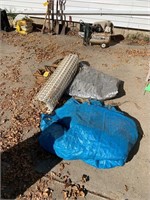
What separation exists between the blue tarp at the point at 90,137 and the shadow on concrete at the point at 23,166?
19 cm

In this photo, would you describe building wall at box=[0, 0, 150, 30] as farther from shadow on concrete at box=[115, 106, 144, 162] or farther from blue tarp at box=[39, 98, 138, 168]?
blue tarp at box=[39, 98, 138, 168]

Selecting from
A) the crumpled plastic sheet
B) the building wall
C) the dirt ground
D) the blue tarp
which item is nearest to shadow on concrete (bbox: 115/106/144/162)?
the dirt ground

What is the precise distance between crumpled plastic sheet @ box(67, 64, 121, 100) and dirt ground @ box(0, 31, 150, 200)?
0.26 m

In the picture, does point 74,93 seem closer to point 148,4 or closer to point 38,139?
point 38,139

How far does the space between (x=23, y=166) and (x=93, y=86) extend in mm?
2359

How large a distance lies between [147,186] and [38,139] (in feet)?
6.26

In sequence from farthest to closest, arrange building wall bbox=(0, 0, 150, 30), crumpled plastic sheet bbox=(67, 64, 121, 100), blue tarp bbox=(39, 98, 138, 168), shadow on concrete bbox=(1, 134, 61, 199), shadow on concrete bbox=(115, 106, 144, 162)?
building wall bbox=(0, 0, 150, 30)
crumpled plastic sheet bbox=(67, 64, 121, 100)
shadow on concrete bbox=(115, 106, 144, 162)
blue tarp bbox=(39, 98, 138, 168)
shadow on concrete bbox=(1, 134, 61, 199)

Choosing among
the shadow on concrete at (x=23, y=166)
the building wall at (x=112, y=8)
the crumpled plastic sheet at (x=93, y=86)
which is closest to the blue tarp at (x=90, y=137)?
the shadow on concrete at (x=23, y=166)

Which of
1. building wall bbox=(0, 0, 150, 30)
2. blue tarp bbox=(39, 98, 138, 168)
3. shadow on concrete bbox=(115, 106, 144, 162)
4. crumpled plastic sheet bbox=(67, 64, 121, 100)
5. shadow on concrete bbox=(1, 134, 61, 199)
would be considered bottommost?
shadow on concrete bbox=(1, 134, 61, 199)

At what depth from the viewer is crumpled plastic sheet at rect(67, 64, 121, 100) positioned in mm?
5609

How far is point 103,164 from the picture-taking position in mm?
4211

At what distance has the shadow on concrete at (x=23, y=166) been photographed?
391 cm

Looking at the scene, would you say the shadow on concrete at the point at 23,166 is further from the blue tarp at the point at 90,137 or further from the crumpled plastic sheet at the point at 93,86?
the crumpled plastic sheet at the point at 93,86

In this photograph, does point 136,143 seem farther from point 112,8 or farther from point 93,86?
point 112,8
